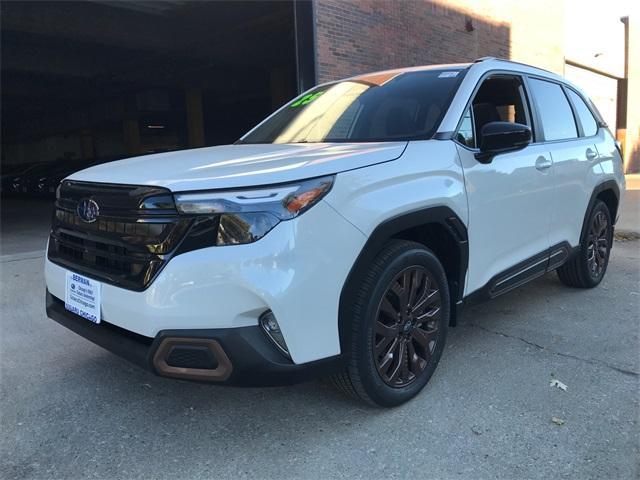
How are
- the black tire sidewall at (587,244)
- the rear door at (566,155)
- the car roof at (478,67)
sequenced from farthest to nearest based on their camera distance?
the black tire sidewall at (587,244) < the rear door at (566,155) < the car roof at (478,67)

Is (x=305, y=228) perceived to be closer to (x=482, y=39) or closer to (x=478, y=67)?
(x=478, y=67)

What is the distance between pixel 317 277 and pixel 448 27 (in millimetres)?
12464

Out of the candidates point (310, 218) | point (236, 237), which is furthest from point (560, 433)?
point (236, 237)

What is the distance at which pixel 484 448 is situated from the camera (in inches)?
103

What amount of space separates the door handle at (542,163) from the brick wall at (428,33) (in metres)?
6.63

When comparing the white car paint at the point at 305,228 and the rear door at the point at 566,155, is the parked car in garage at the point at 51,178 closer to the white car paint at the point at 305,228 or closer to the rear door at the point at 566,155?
the rear door at the point at 566,155

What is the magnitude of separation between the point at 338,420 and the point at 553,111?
3183 mm

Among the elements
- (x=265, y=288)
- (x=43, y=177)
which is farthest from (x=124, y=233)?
(x=43, y=177)

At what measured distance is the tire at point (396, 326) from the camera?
264cm

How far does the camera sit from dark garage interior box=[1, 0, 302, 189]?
1404 centimetres

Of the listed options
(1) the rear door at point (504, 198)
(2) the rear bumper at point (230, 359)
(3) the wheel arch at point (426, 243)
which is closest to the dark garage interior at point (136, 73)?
(1) the rear door at point (504, 198)

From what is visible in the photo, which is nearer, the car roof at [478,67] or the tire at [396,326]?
the tire at [396,326]

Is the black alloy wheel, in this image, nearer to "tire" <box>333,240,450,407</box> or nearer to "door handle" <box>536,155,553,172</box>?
"tire" <box>333,240,450,407</box>

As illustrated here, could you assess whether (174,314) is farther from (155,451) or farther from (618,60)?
(618,60)
